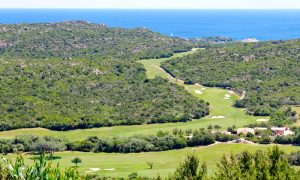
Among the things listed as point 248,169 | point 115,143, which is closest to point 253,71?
point 115,143

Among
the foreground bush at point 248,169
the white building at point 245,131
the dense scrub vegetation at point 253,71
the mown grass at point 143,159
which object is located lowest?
the mown grass at point 143,159

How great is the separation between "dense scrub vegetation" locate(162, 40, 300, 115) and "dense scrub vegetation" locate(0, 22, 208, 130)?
30.2ft

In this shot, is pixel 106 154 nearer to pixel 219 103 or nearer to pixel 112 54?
pixel 219 103

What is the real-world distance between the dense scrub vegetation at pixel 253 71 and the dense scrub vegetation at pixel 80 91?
9.20 metres

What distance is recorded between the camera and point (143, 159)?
63062 millimetres

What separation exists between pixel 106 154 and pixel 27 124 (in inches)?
645

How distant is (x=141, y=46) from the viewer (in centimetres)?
14212

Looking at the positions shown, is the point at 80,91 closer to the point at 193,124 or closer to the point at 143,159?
the point at 193,124

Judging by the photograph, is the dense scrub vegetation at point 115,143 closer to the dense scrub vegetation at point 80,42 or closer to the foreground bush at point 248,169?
the foreground bush at point 248,169

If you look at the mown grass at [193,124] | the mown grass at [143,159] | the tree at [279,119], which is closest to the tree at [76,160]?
the mown grass at [143,159]

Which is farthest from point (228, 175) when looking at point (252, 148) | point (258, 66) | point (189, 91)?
point (258, 66)

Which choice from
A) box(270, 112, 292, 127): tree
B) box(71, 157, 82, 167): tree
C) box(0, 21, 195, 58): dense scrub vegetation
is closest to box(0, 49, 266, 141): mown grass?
box(270, 112, 292, 127): tree

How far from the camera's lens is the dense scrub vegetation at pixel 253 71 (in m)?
92.1

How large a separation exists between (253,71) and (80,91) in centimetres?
3732
